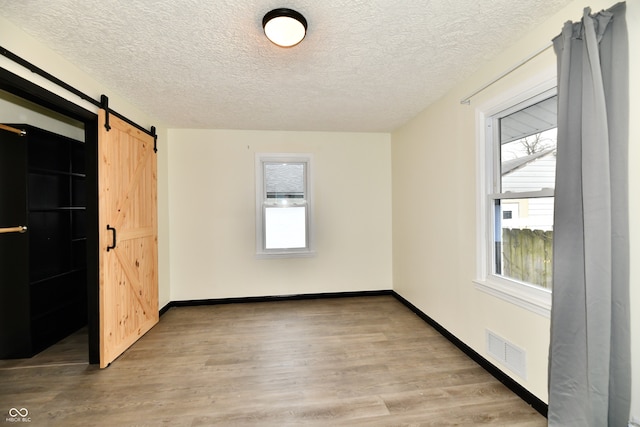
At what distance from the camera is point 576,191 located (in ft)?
4.72

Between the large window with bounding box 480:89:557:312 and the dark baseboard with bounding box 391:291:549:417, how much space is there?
612mm

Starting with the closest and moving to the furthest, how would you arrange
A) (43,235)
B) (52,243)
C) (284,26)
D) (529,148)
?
(284,26)
(529,148)
(43,235)
(52,243)

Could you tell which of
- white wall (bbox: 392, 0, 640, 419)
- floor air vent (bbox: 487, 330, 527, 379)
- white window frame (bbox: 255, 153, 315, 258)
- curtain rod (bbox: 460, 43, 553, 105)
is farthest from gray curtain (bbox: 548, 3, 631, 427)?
white window frame (bbox: 255, 153, 315, 258)

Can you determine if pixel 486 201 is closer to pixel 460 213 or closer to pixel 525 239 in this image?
pixel 460 213

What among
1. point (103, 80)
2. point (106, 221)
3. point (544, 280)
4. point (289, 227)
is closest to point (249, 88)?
point (103, 80)

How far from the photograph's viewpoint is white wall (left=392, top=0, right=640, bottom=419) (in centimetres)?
132

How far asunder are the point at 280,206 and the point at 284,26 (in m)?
2.74

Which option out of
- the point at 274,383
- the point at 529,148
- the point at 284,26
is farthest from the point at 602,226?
the point at 274,383

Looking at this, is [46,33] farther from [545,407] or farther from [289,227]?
[545,407]

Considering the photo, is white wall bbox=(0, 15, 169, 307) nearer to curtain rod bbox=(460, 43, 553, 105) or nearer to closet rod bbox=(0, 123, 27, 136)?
closet rod bbox=(0, 123, 27, 136)

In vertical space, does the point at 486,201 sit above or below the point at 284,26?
below

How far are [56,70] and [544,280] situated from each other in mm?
3803

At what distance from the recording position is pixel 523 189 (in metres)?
2.03

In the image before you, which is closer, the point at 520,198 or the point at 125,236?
the point at 520,198
